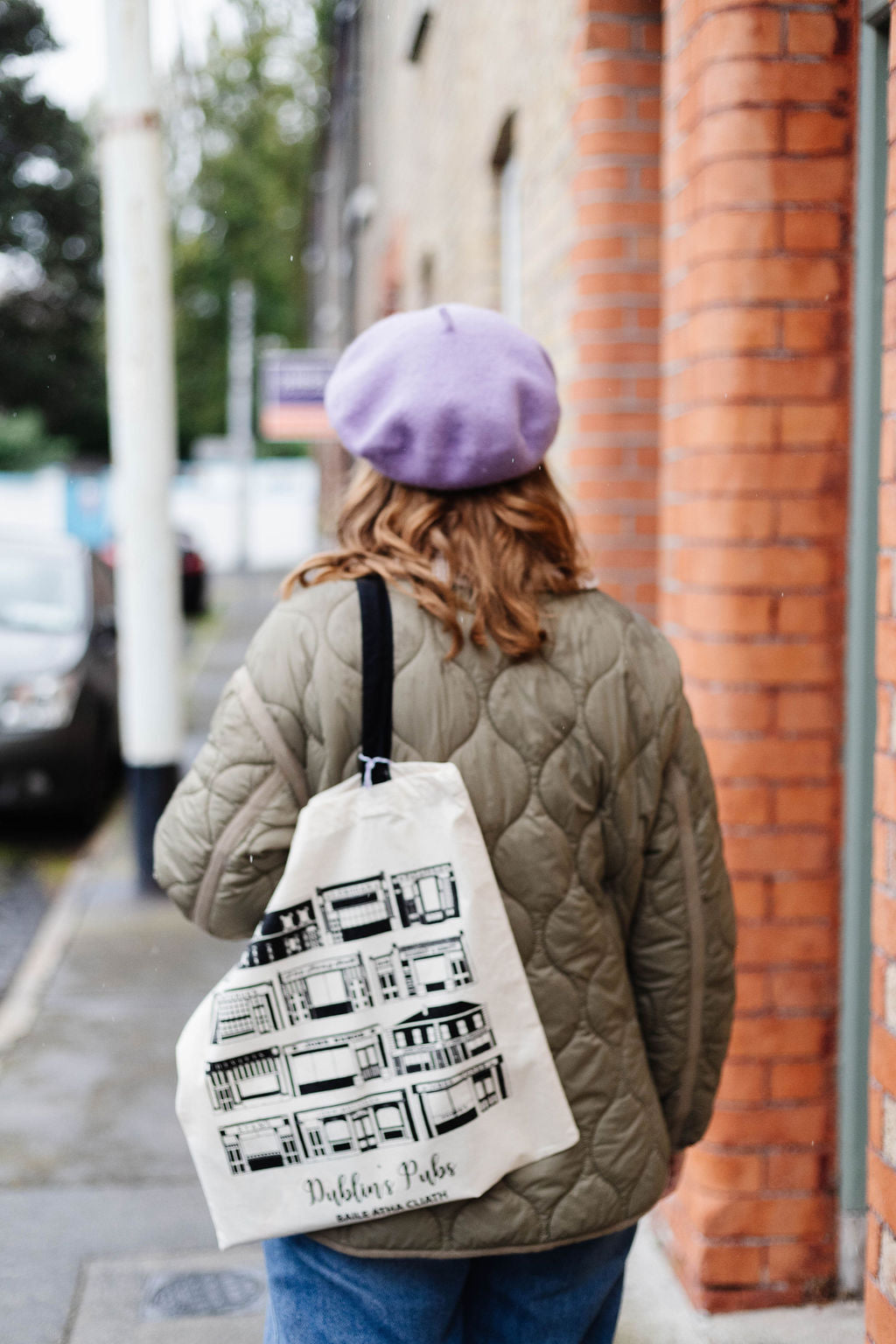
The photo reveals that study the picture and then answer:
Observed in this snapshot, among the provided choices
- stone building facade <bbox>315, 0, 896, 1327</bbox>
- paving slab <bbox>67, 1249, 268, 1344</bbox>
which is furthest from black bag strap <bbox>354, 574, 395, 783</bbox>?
paving slab <bbox>67, 1249, 268, 1344</bbox>

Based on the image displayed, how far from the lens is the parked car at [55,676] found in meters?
7.62

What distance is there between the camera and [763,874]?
2834 millimetres

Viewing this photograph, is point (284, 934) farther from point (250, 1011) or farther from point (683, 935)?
point (683, 935)

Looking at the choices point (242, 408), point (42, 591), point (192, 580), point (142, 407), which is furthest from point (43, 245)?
point (142, 407)

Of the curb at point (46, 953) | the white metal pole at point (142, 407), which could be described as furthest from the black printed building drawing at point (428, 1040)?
the white metal pole at point (142, 407)

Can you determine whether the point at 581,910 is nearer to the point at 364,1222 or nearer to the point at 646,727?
the point at 646,727

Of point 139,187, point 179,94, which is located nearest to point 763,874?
point 139,187

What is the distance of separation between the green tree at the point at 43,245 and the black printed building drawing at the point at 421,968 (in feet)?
97.4

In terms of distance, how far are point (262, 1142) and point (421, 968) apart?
29 cm

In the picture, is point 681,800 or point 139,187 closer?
point 681,800

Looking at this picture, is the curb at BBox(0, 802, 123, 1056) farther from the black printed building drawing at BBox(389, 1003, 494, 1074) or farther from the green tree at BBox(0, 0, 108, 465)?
the green tree at BBox(0, 0, 108, 465)

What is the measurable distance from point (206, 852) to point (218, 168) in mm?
44118

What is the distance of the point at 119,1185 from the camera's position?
12.6ft

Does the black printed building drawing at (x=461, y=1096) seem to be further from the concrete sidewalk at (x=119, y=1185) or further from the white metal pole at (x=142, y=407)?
the white metal pole at (x=142, y=407)
